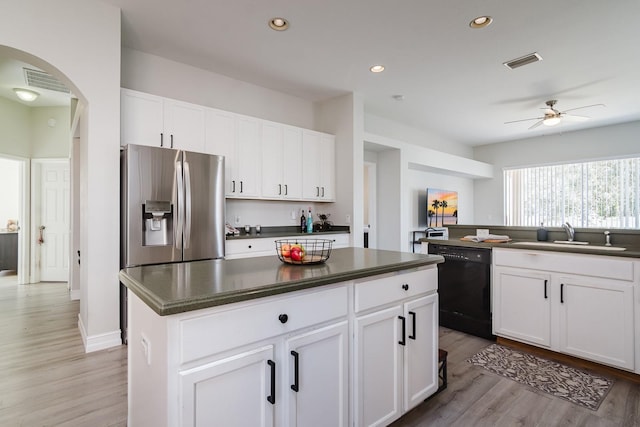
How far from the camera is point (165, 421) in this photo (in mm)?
1035

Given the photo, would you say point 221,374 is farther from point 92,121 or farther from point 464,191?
point 464,191

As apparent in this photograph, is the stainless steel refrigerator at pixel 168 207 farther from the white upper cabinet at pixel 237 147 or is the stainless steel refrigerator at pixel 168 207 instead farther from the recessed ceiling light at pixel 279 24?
the recessed ceiling light at pixel 279 24

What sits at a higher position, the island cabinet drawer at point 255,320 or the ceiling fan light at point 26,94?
the ceiling fan light at point 26,94

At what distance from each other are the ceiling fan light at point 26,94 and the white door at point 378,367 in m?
6.11

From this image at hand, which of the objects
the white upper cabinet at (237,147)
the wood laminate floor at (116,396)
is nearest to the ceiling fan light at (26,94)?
the white upper cabinet at (237,147)

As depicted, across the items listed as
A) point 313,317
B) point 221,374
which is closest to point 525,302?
point 313,317

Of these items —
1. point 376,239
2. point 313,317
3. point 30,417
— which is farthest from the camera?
point 376,239

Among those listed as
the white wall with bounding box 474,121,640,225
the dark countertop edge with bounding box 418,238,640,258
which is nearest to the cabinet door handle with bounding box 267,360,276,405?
the dark countertop edge with bounding box 418,238,640,258

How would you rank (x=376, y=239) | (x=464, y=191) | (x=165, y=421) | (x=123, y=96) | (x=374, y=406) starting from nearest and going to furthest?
(x=165, y=421), (x=374, y=406), (x=123, y=96), (x=376, y=239), (x=464, y=191)

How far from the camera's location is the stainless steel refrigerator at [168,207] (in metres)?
2.76

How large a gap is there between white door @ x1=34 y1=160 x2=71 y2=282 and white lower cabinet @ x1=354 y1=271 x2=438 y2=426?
20.4ft

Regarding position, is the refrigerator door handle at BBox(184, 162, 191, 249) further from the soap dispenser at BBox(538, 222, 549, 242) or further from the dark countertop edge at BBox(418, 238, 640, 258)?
the soap dispenser at BBox(538, 222, 549, 242)

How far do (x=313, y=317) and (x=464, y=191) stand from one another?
25.0ft

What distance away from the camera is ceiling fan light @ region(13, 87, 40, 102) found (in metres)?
4.77
